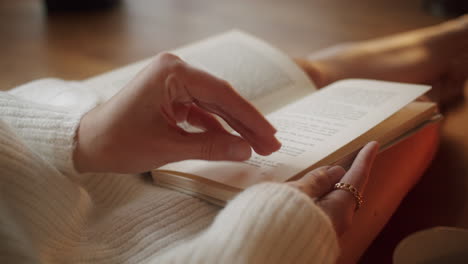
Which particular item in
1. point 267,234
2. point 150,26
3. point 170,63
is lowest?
point 150,26

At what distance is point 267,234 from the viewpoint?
1.51ft

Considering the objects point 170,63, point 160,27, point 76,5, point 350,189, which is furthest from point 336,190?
point 76,5

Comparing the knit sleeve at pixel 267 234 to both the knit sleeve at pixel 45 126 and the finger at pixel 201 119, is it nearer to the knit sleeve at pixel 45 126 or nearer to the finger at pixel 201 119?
the finger at pixel 201 119

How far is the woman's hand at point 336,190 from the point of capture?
1.72ft

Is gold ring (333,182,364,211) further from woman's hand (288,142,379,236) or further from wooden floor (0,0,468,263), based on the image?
wooden floor (0,0,468,263)

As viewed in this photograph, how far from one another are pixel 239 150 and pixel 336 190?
0.12 metres

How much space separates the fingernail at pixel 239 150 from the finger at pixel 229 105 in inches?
0.4

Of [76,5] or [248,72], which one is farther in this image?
[76,5]

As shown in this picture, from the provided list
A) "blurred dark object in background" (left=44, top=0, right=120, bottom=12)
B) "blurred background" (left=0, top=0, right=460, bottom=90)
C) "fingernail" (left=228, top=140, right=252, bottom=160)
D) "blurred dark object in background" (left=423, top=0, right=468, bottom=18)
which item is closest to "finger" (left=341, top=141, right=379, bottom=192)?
"fingernail" (left=228, top=140, right=252, bottom=160)

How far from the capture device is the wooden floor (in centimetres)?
169

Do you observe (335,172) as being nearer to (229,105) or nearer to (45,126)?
(229,105)

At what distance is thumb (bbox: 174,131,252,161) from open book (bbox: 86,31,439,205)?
0.10ft

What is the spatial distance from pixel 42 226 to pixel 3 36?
1.73m

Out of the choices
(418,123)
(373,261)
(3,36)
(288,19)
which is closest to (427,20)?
(288,19)
